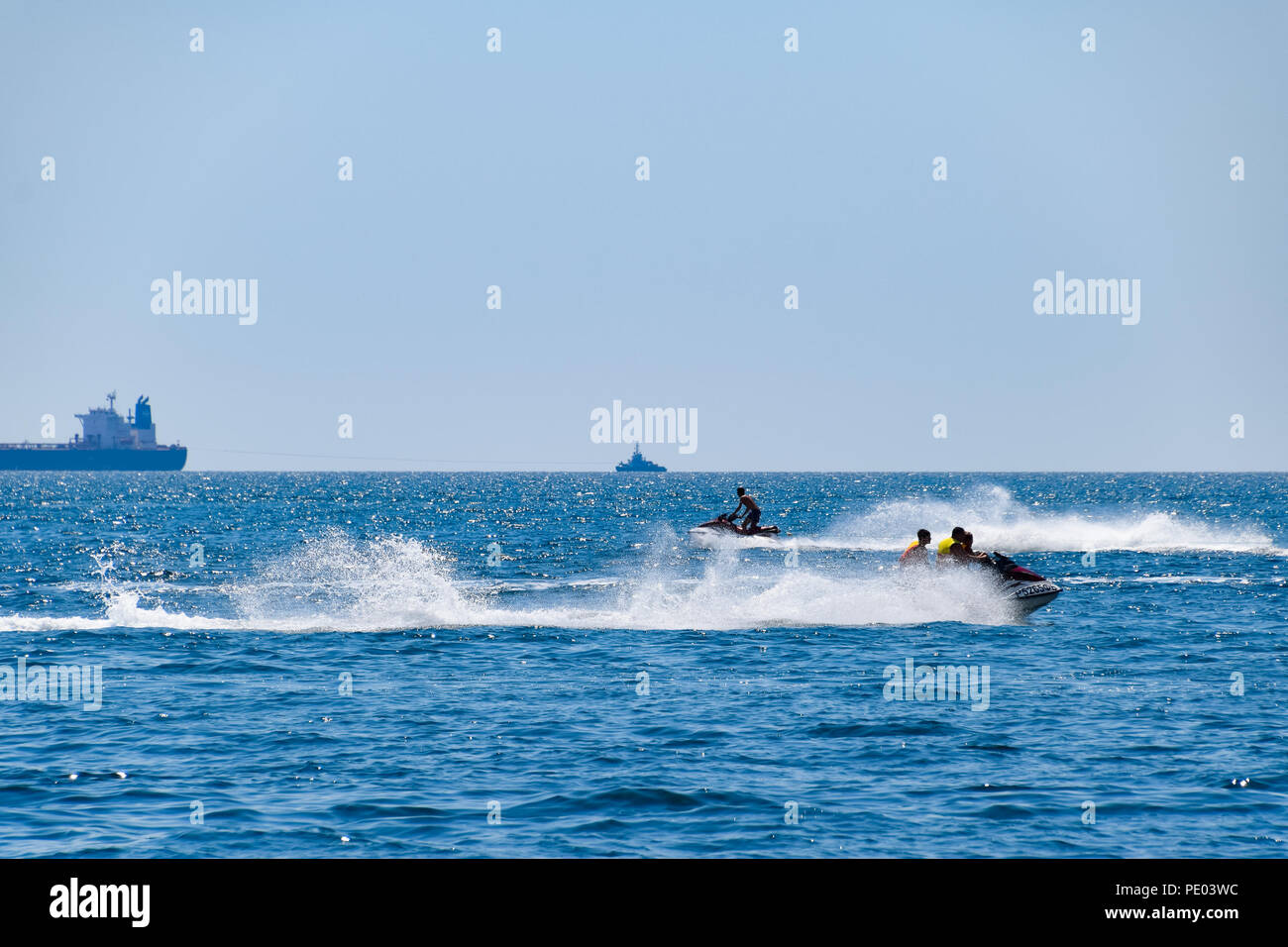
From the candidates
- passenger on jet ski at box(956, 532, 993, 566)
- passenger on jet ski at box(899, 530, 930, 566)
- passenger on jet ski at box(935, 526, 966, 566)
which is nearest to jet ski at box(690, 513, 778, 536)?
passenger on jet ski at box(899, 530, 930, 566)

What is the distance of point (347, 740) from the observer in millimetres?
15250

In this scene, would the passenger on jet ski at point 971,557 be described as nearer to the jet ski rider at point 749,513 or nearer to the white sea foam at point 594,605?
the white sea foam at point 594,605

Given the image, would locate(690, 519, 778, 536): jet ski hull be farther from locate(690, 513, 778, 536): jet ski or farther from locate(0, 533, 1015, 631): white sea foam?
locate(0, 533, 1015, 631): white sea foam

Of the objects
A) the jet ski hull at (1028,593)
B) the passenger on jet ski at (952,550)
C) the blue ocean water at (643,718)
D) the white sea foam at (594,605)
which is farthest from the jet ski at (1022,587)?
the passenger on jet ski at (952,550)

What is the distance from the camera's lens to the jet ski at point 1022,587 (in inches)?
1016

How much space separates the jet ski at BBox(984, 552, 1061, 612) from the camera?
25.8m

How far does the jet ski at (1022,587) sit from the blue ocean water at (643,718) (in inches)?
17.4

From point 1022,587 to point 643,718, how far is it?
12264 millimetres

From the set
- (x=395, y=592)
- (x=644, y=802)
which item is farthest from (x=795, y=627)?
(x=644, y=802)

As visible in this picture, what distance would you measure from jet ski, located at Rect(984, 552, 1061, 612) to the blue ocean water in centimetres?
44

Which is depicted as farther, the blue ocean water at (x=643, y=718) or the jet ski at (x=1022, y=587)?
the jet ski at (x=1022, y=587)
